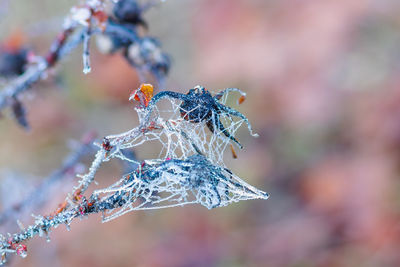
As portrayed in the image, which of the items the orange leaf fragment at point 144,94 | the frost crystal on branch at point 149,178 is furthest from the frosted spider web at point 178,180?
the orange leaf fragment at point 144,94

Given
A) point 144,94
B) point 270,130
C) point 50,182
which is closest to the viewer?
point 144,94

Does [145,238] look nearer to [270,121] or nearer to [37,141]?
[37,141]

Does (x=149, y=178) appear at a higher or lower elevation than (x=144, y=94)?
lower

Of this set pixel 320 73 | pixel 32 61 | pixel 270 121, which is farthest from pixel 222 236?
pixel 32 61

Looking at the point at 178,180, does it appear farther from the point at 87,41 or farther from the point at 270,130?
the point at 270,130

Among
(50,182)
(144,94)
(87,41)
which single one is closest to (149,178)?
(144,94)

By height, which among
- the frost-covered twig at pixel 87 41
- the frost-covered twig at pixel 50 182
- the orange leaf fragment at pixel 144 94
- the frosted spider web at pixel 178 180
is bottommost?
the frosted spider web at pixel 178 180

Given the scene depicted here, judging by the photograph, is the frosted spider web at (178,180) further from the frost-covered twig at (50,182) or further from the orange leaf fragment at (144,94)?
the frost-covered twig at (50,182)

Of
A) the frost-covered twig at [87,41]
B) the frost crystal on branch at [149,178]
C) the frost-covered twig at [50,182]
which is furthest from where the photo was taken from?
the frost-covered twig at [50,182]
